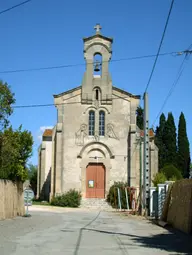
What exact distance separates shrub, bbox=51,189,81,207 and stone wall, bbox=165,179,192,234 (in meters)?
15.0

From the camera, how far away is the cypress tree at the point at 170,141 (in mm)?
53812

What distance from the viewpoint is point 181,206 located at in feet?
56.9

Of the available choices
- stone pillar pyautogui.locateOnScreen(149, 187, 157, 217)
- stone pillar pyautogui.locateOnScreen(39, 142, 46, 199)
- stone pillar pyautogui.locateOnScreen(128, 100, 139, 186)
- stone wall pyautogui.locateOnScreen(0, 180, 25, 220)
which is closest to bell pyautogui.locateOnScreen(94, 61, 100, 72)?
stone pillar pyautogui.locateOnScreen(128, 100, 139, 186)

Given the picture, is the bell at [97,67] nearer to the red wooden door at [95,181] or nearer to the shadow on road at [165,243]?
the red wooden door at [95,181]

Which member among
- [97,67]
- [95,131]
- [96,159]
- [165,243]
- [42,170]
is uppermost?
[97,67]

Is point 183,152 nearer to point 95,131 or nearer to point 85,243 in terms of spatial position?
point 95,131

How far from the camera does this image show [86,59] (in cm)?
3706

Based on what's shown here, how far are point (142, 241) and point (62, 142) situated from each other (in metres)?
24.2

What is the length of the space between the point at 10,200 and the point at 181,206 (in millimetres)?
8573

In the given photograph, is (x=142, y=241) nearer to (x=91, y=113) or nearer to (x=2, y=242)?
(x=2, y=242)

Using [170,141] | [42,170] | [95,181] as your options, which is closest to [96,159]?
[95,181]

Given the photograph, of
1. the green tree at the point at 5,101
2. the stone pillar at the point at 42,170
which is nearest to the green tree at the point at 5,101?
the green tree at the point at 5,101

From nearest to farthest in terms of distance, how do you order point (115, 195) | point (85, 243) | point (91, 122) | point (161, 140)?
point (85, 243), point (115, 195), point (91, 122), point (161, 140)

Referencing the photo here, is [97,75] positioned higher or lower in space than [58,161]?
higher
